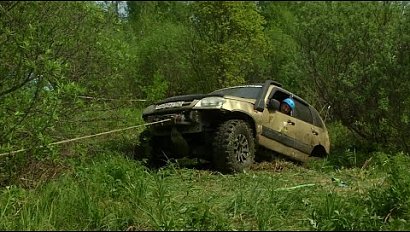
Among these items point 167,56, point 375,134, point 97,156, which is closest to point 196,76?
point 167,56

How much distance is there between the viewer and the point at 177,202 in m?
5.51

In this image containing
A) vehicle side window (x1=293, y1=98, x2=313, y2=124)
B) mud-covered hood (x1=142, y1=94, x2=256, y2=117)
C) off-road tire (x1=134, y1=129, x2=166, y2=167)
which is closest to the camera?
mud-covered hood (x1=142, y1=94, x2=256, y2=117)

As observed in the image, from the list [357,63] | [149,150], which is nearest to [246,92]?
[149,150]

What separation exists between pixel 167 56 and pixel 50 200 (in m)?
13.8

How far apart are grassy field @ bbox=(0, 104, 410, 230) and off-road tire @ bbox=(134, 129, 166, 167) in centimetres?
170

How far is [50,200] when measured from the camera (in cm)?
534

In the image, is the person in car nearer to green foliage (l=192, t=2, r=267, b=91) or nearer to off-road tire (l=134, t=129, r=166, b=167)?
off-road tire (l=134, t=129, r=166, b=167)

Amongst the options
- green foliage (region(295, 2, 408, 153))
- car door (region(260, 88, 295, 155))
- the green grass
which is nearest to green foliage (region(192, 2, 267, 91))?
green foliage (region(295, 2, 408, 153))

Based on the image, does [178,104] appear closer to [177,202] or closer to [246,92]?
[246,92]

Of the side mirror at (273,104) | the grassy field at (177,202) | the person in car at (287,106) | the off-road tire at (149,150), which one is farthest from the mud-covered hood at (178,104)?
the grassy field at (177,202)

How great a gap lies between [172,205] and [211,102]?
2946 millimetres

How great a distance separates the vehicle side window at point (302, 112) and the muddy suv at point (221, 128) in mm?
573

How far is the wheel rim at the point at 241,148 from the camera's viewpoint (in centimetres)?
802

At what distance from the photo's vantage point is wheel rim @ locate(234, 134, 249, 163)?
26.3ft
